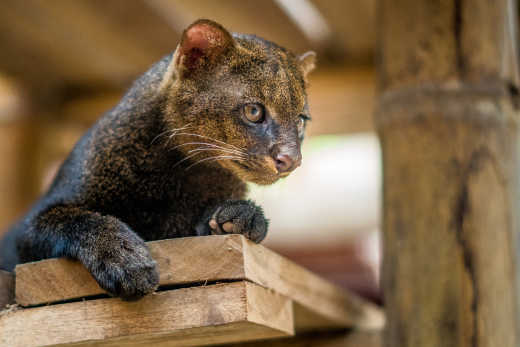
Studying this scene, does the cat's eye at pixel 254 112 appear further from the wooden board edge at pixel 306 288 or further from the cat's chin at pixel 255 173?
the wooden board edge at pixel 306 288

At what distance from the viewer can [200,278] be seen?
2.25 m

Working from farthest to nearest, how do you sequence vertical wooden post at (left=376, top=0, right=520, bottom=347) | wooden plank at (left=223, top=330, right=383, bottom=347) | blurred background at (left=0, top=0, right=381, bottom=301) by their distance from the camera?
blurred background at (left=0, top=0, right=381, bottom=301) → wooden plank at (left=223, top=330, right=383, bottom=347) → vertical wooden post at (left=376, top=0, right=520, bottom=347)

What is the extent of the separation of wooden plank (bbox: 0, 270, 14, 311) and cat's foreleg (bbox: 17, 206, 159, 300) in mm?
142

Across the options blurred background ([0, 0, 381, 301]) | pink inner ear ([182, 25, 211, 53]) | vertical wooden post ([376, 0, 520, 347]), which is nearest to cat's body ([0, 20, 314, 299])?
pink inner ear ([182, 25, 211, 53])

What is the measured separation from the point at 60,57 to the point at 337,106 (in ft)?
6.36

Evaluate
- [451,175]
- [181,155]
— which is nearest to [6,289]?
[181,155]

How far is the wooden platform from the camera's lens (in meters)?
2.22

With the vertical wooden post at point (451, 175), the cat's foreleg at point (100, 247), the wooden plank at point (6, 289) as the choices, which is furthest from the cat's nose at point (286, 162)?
the wooden plank at point (6, 289)

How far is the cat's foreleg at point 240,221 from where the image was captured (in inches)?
93.5

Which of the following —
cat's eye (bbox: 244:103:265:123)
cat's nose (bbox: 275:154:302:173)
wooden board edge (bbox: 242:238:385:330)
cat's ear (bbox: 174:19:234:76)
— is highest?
cat's ear (bbox: 174:19:234:76)

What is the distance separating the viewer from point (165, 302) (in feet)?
7.38

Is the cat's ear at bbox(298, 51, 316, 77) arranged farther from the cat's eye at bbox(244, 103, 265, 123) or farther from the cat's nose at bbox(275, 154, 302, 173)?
the cat's nose at bbox(275, 154, 302, 173)

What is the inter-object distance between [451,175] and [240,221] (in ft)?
3.48

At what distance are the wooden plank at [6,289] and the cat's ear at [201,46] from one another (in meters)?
0.94
